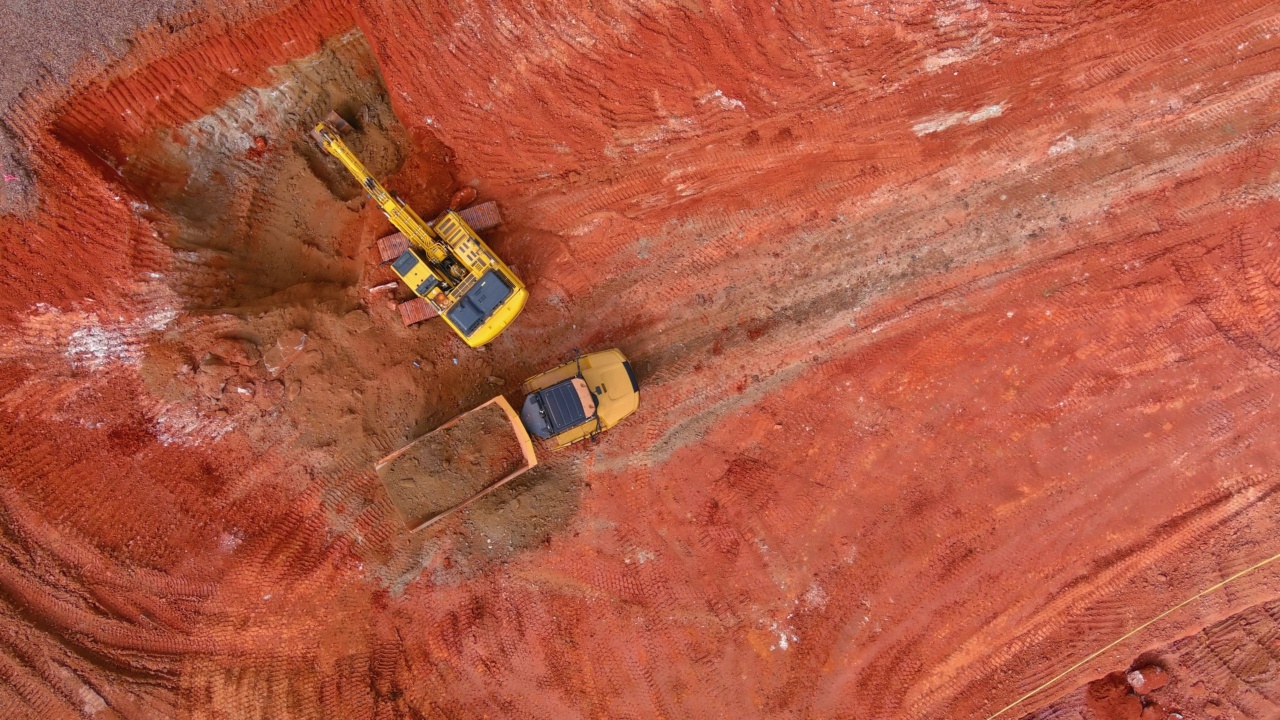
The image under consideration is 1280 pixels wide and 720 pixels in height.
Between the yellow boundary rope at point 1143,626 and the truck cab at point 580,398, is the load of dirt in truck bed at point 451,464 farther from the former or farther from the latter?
the yellow boundary rope at point 1143,626

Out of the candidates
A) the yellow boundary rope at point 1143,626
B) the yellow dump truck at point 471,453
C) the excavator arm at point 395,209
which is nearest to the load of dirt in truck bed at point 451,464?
the yellow dump truck at point 471,453

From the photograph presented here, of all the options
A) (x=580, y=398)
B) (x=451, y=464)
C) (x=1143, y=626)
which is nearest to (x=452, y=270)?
(x=580, y=398)

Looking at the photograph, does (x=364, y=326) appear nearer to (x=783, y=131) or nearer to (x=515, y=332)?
(x=515, y=332)

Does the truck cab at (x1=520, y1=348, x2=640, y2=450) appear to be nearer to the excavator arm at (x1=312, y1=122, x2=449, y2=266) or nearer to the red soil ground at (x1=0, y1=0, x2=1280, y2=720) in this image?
the red soil ground at (x1=0, y1=0, x2=1280, y2=720)

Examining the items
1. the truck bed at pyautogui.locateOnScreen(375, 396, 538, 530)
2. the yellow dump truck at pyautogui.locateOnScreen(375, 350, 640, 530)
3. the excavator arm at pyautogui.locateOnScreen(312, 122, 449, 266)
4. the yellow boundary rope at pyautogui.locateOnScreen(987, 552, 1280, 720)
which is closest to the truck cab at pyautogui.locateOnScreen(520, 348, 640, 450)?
the yellow dump truck at pyautogui.locateOnScreen(375, 350, 640, 530)

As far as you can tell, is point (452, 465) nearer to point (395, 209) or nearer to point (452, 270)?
point (452, 270)

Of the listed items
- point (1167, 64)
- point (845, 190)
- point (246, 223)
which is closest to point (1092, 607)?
point (845, 190)
